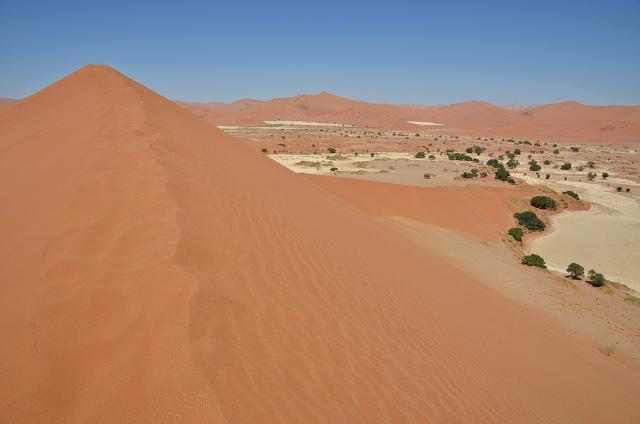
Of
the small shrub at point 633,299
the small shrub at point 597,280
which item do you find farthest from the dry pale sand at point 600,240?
the small shrub at point 633,299

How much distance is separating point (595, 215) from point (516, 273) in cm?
1301

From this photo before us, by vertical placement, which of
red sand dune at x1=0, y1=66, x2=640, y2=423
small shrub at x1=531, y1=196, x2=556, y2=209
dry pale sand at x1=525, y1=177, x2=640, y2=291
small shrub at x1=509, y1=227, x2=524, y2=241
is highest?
red sand dune at x1=0, y1=66, x2=640, y2=423

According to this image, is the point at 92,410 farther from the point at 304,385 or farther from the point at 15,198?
the point at 15,198

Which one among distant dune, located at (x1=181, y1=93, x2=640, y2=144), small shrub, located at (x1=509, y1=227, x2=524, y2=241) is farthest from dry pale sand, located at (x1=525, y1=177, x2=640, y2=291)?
distant dune, located at (x1=181, y1=93, x2=640, y2=144)

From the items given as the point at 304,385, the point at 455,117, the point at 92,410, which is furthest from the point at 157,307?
the point at 455,117

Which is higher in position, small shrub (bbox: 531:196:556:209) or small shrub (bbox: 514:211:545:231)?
small shrub (bbox: 531:196:556:209)

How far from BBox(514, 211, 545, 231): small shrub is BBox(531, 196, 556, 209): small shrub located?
2.74m

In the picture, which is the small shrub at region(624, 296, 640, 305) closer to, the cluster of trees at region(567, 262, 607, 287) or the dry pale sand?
the cluster of trees at region(567, 262, 607, 287)

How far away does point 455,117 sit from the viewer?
4685 inches

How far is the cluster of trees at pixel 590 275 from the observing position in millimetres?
12258

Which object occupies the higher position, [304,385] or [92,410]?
[92,410]

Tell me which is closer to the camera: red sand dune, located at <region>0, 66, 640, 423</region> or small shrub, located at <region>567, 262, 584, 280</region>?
red sand dune, located at <region>0, 66, 640, 423</region>

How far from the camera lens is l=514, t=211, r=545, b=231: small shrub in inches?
738

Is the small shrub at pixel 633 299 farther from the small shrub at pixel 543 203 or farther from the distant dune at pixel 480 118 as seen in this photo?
the distant dune at pixel 480 118
